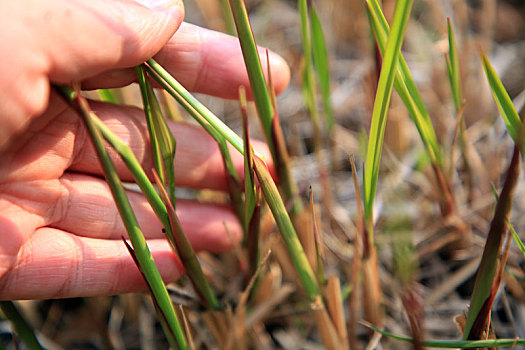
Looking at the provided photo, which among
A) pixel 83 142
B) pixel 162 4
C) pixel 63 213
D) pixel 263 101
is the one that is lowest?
pixel 63 213

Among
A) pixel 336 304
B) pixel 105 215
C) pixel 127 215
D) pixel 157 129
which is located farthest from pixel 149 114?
pixel 336 304

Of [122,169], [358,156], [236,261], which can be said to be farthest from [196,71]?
[358,156]

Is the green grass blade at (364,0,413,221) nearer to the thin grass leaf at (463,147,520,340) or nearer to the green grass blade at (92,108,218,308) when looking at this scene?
the thin grass leaf at (463,147,520,340)

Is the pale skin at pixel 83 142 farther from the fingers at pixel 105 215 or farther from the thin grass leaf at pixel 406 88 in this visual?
the thin grass leaf at pixel 406 88

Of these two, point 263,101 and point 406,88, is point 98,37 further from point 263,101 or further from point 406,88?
point 406,88

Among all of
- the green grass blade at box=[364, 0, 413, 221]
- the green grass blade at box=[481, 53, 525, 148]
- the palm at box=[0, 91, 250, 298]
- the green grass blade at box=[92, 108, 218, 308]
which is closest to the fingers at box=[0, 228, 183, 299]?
the palm at box=[0, 91, 250, 298]

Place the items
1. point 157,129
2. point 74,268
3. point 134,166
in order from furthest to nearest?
point 74,268, point 157,129, point 134,166
